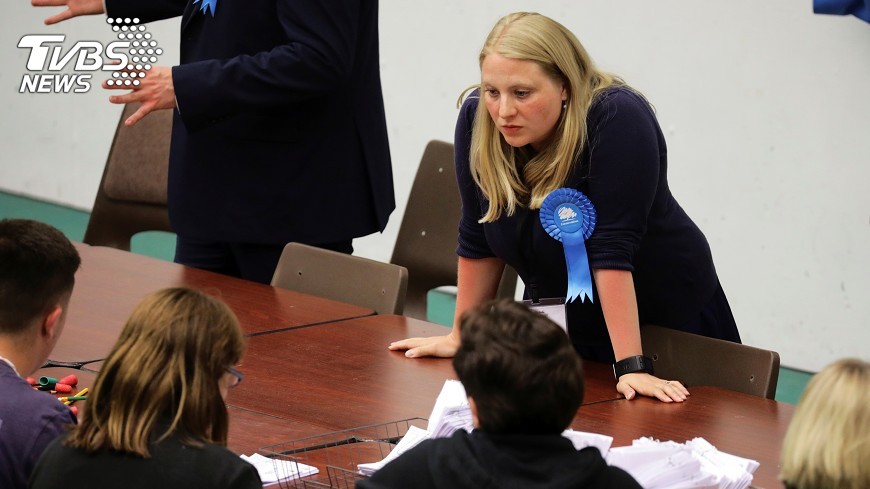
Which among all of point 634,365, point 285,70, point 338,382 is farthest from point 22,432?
point 285,70

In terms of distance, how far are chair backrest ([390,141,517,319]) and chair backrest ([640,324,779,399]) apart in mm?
1176

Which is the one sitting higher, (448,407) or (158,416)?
(158,416)

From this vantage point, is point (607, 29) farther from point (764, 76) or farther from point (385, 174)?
point (385, 174)

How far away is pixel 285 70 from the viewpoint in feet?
10.1

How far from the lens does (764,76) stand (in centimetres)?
454

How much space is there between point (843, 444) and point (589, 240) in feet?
3.58

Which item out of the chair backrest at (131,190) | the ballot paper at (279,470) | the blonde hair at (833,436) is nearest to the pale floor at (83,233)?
the chair backrest at (131,190)

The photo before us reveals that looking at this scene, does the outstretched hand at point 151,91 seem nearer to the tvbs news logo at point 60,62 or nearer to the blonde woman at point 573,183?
→ the blonde woman at point 573,183

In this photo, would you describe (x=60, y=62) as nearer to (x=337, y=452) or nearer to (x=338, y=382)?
(x=338, y=382)

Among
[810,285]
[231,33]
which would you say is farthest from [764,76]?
[231,33]

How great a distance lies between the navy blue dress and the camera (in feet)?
7.90

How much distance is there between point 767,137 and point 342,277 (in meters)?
2.10

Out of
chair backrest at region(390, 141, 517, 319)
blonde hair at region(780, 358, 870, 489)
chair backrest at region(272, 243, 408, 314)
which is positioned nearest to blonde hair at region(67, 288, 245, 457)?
blonde hair at region(780, 358, 870, 489)

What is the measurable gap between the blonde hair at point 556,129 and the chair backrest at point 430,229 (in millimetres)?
1185
